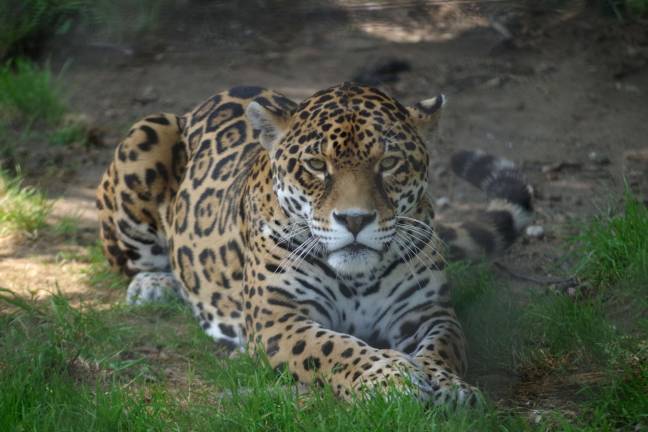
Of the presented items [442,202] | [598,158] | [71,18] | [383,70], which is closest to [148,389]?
[71,18]

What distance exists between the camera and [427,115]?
22.0 ft

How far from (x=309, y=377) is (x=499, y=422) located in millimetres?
1199

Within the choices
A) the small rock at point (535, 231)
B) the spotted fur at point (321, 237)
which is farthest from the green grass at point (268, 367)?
the small rock at point (535, 231)

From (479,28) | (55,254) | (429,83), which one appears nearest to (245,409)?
(55,254)

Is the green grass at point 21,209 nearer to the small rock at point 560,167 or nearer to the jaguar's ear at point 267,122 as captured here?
the jaguar's ear at point 267,122

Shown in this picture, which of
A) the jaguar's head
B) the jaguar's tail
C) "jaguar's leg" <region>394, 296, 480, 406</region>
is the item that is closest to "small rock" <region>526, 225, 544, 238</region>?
the jaguar's tail

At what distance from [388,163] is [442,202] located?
3394mm

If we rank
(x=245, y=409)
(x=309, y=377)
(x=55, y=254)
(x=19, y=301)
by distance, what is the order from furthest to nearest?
(x=55, y=254), (x=19, y=301), (x=309, y=377), (x=245, y=409)

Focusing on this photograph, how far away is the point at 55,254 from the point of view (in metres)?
8.93

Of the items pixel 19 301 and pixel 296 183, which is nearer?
pixel 296 183

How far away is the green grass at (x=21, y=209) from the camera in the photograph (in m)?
9.21

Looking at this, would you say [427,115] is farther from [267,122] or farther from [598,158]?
[598,158]

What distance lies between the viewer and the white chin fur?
618 cm

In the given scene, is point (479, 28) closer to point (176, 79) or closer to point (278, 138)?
point (176, 79)
